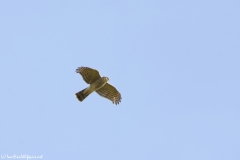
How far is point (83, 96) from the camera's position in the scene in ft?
176

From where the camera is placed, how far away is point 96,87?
53188 millimetres

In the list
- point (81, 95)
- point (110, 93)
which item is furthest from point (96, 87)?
point (110, 93)

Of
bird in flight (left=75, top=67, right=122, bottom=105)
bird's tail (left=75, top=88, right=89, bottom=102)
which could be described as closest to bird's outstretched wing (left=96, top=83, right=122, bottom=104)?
bird in flight (left=75, top=67, right=122, bottom=105)

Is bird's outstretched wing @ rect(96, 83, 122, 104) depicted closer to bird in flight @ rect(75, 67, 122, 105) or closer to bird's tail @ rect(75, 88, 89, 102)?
bird in flight @ rect(75, 67, 122, 105)

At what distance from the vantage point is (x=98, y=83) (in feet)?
174

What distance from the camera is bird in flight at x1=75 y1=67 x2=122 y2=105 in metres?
53.0

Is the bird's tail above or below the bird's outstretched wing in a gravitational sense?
below

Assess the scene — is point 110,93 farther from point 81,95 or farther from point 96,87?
point 81,95

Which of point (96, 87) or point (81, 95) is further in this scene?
point (81, 95)

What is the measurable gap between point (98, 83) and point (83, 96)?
1260 millimetres

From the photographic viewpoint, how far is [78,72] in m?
53.1

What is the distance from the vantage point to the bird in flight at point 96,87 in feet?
174

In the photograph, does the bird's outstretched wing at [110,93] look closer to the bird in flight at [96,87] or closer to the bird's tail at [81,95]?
the bird in flight at [96,87]

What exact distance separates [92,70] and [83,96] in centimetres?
170
